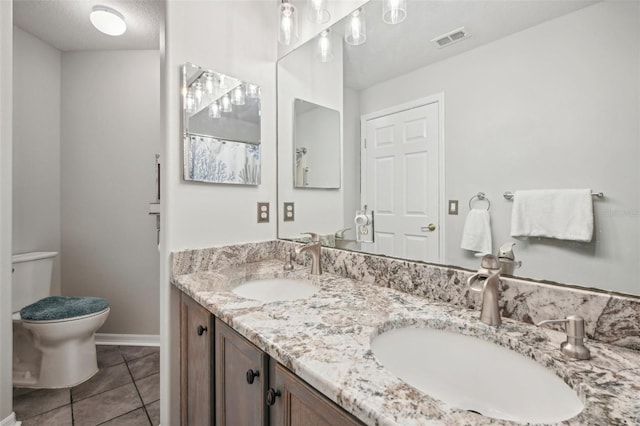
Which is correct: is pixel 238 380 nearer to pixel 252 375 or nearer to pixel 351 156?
pixel 252 375

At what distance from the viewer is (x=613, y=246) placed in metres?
0.70

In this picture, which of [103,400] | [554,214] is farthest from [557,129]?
[103,400]

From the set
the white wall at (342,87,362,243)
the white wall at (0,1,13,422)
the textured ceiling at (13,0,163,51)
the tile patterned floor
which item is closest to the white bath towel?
the white wall at (342,87,362,243)

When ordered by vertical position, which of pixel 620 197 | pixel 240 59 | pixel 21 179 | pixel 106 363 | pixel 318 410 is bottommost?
pixel 106 363

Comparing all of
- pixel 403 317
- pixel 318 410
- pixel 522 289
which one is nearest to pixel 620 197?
pixel 522 289

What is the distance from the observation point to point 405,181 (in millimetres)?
1140

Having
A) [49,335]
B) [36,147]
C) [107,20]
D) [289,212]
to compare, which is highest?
[107,20]

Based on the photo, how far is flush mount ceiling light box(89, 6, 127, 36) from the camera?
6.47 feet

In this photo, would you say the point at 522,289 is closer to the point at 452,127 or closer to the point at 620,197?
the point at 620,197

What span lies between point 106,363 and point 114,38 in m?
2.49

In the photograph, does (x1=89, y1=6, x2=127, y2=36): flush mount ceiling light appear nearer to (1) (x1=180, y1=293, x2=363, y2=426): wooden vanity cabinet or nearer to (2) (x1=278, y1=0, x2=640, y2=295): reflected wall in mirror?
(2) (x1=278, y1=0, x2=640, y2=295): reflected wall in mirror

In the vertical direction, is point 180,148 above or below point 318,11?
below

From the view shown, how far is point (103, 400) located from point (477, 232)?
2.24m

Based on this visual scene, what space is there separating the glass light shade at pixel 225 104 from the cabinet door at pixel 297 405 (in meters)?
1.24
